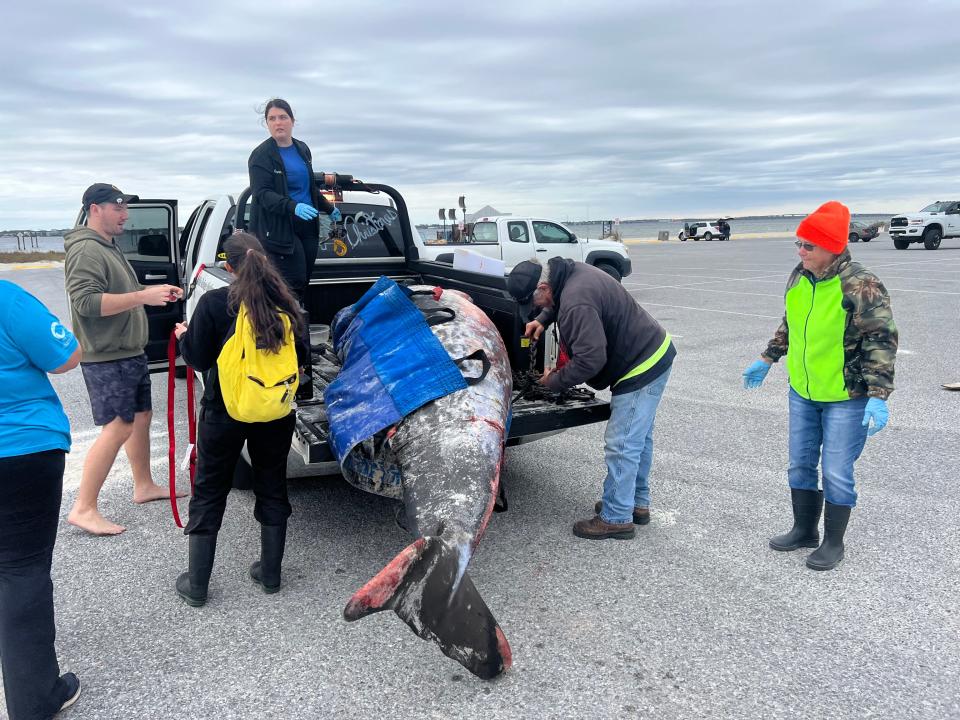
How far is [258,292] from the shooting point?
324 cm

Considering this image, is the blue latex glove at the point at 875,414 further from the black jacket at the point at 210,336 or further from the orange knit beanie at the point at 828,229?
the black jacket at the point at 210,336

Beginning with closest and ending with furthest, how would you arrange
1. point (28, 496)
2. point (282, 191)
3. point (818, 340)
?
point (28, 496), point (818, 340), point (282, 191)

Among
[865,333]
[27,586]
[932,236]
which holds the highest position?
[932,236]

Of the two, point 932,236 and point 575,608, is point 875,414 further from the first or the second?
point 932,236

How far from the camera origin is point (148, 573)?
3.80 meters

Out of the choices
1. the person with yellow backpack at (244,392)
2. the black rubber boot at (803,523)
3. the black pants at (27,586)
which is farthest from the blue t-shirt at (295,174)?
the black rubber boot at (803,523)

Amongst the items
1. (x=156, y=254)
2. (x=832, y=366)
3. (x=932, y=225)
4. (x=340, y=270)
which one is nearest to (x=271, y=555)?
(x=832, y=366)

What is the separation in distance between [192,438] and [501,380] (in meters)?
Result: 1.57

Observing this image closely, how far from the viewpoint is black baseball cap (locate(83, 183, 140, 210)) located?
415 cm

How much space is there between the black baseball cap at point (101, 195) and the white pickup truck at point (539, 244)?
12.6 m

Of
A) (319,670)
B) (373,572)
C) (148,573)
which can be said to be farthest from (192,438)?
(319,670)

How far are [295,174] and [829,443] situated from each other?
12.9ft

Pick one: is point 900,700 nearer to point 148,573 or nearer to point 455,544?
point 455,544

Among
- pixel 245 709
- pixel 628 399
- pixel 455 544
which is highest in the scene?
pixel 628 399
